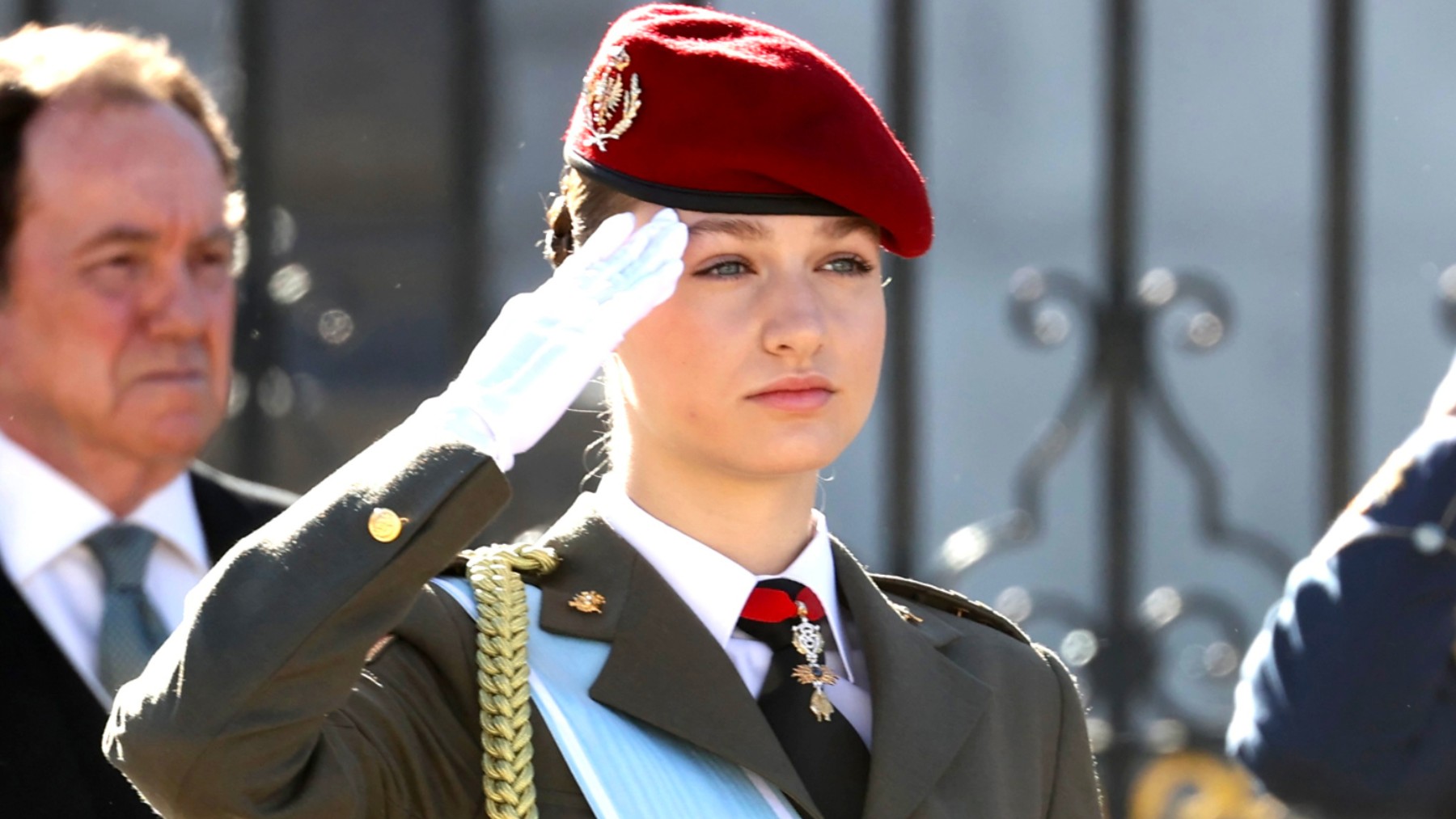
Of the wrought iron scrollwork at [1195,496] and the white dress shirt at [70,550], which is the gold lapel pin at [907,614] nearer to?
the white dress shirt at [70,550]

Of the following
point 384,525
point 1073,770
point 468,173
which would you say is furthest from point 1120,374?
point 384,525

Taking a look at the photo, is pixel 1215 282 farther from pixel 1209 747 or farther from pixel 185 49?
pixel 185 49

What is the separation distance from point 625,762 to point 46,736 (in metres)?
1.08

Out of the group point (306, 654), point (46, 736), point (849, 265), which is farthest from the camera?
point (46, 736)

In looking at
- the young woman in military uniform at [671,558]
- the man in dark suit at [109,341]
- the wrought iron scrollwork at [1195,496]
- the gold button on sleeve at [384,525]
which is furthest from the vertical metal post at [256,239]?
the gold button on sleeve at [384,525]

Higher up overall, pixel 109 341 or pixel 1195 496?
pixel 109 341

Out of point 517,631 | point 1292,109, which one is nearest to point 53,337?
point 517,631

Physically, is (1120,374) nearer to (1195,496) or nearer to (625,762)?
(1195,496)

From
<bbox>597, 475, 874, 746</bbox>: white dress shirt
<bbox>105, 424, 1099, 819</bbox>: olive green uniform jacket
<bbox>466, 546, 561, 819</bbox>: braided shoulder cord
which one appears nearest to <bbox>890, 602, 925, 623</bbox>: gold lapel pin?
<bbox>105, 424, 1099, 819</bbox>: olive green uniform jacket

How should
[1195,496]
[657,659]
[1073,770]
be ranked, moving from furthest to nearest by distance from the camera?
1. [1195,496]
2. [1073,770]
3. [657,659]

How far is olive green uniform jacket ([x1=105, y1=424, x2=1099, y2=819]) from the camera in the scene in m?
1.70

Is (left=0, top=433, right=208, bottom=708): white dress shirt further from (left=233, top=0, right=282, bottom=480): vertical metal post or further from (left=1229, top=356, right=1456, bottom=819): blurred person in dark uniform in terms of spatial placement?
(left=1229, top=356, right=1456, bottom=819): blurred person in dark uniform

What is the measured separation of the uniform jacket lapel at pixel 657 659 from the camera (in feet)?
6.60

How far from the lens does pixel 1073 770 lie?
7.63 ft
